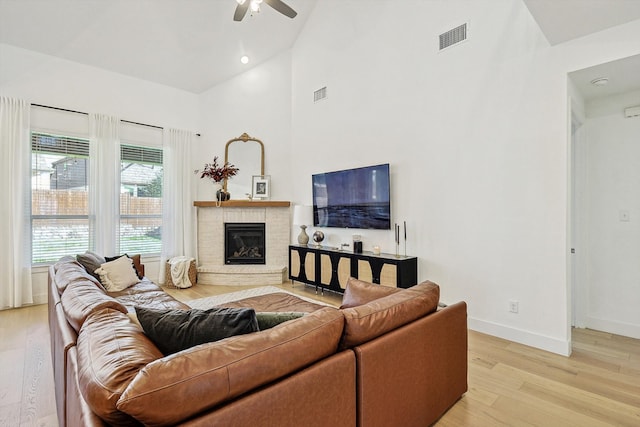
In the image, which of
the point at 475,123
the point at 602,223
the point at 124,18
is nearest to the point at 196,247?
the point at 124,18

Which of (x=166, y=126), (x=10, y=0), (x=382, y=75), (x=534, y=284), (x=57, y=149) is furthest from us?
(x=166, y=126)

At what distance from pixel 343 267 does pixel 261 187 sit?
233 cm

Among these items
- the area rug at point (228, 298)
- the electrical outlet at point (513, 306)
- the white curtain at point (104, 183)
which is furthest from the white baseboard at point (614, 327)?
the white curtain at point (104, 183)

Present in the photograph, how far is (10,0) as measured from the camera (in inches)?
150

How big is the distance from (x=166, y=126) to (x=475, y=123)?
497 cm

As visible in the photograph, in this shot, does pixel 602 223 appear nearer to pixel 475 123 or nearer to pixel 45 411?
pixel 475 123

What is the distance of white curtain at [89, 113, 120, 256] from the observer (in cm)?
496

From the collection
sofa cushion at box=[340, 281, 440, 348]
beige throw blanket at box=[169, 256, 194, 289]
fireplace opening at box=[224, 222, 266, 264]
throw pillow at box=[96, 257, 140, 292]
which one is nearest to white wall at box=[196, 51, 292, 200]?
fireplace opening at box=[224, 222, 266, 264]

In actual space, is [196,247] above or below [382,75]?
below

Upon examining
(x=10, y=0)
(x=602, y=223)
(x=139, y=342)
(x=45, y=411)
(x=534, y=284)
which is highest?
(x=10, y=0)

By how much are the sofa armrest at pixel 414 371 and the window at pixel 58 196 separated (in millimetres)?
5080

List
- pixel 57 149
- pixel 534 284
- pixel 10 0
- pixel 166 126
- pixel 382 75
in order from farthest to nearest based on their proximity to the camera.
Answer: pixel 166 126, pixel 57 149, pixel 382 75, pixel 10 0, pixel 534 284

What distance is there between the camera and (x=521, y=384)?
93.6 inches

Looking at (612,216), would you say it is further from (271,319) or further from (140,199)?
(140,199)
